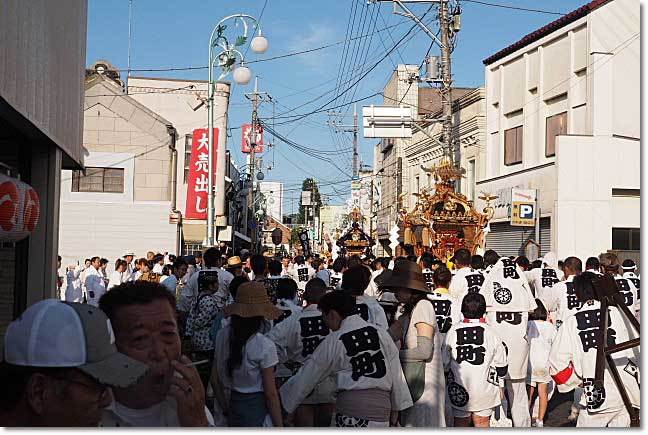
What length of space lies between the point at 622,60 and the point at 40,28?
1810 cm

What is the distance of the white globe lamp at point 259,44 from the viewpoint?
56.1 feet

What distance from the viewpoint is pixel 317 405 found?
686 centimetres

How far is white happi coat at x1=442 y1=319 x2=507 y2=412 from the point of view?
6672mm

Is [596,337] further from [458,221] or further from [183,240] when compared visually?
[183,240]

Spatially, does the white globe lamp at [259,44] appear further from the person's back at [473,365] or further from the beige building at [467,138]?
the person's back at [473,365]

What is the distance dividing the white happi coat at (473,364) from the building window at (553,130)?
17.2 meters

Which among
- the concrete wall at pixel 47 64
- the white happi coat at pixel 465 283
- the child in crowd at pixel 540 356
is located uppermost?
the concrete wall at pixel 47 64

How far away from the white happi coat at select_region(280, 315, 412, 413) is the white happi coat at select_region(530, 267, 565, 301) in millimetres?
7471

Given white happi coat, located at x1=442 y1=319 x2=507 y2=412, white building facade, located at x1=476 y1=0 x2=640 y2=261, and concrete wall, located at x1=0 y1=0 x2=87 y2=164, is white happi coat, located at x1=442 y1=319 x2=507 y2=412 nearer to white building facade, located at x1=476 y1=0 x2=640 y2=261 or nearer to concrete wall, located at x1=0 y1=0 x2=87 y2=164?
concrete wall, located at x1=0 y1=0 x2=87 y2=164

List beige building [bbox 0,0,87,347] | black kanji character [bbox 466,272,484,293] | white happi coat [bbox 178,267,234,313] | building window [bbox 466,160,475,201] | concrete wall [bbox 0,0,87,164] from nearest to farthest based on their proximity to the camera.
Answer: concrete wall [bbox 0,0,87,164] → beige building [bbox 0,0,87,347] → black kanji character [bbox 466,272,484,293] → white happi coat [bbox 178,267,234,313] → building window [bbox 466,160,475,201]

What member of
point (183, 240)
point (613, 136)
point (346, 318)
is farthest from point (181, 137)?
point (346, 318)

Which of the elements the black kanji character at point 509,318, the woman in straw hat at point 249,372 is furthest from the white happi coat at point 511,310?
the woman in straw hat at point 249,372

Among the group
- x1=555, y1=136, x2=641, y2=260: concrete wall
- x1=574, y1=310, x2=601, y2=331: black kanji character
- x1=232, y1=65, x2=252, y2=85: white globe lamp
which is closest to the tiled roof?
x1=555, y1=136, x2=641, y2=260: concrete wall

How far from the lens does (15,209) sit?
22.4ft
